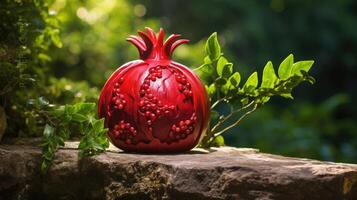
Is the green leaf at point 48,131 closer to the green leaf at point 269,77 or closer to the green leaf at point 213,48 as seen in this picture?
the green leaf at point 213,48

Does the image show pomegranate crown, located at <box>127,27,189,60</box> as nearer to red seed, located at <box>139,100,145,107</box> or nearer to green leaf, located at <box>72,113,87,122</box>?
red seed, located at <box>139,100,145,107</box>

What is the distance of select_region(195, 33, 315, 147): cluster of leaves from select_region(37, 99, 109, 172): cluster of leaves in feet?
1.64

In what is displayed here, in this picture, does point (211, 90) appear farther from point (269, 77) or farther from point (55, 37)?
point (55, 37)

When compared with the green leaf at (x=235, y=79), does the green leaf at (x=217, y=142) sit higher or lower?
lower

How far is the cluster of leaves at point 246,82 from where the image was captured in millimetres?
2463

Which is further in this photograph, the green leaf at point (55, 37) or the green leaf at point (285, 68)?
the green leaf at point (55, 37)

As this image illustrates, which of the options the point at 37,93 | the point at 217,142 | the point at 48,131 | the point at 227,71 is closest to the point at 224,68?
the point at 227,71

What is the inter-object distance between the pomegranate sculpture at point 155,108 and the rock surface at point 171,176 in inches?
2.6

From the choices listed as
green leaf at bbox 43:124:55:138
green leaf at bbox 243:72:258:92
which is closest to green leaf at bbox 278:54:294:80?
green leaf at bbox 243:72:258:92

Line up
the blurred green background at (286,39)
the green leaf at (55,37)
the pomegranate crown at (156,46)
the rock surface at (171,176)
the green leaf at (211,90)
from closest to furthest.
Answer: the rock surface at (171,176), the pomegranate crown at (156,46), the green leaf at (211,90), the green leaf at (55,37), the blurred green background at (286,39)

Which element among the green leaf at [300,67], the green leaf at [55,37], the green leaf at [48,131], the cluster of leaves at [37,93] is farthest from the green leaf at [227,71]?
the green leaf at [55,37]

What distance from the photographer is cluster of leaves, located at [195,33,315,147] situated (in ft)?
8.08

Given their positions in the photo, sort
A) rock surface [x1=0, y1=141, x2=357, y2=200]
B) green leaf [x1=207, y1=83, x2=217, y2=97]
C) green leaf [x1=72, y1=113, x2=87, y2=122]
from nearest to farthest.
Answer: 1. rock surface [x1=0, y1=141, x2=357, y2=200]
2. green leaf [x1=72, y1=113, x2=87, y2=122]
3. green leaf [x1=207, y1=83, x2=217, y2=97]

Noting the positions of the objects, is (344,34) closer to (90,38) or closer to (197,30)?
(197,30)
